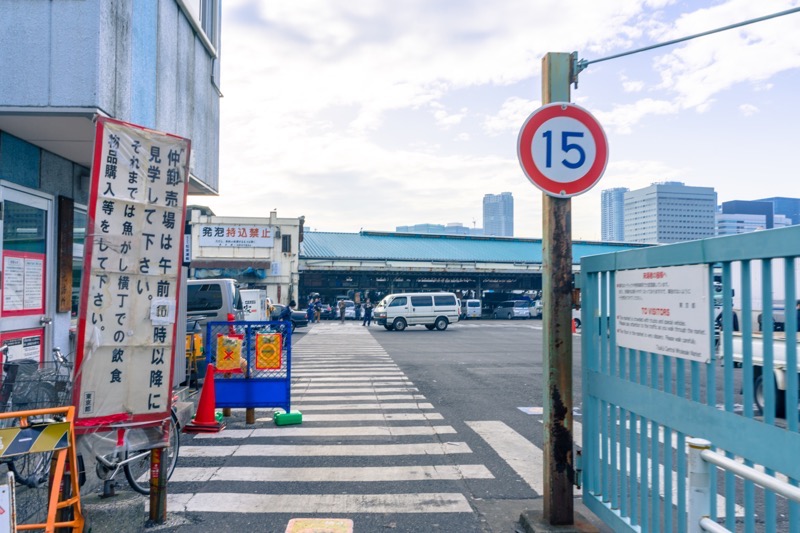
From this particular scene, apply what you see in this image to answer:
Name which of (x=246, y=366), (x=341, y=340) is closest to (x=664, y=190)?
(x=341, y=340)

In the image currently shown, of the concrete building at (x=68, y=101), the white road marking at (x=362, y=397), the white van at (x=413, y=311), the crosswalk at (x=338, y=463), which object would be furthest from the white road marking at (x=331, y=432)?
the white van at (x=413, y=311)

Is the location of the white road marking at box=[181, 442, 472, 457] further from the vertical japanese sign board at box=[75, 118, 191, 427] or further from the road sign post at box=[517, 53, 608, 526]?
the road sign post at box=[517, 53, 608, 526]

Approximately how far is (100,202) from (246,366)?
477 centimetres

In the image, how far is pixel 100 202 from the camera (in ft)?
16.1

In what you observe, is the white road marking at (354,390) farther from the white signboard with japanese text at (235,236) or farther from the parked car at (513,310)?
the parked car at (513,310)

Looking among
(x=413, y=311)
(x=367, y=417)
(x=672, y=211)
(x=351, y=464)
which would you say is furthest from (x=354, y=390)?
(x=672, y=211)

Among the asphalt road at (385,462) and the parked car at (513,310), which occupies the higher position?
the parked car at (513,310)

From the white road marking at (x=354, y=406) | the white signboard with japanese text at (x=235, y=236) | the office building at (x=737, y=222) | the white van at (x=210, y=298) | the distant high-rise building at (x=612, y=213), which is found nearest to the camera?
the white road marking at (x=354, y=406)

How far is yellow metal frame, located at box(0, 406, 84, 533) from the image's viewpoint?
→ 13.3 ft

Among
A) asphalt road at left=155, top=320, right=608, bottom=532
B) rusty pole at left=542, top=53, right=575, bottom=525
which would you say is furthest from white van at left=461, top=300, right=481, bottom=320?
rusty pole at left=542, top=53, right=575, bottom=525

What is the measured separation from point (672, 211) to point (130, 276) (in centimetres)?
4104

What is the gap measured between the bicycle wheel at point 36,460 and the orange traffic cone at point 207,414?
11.7 ft

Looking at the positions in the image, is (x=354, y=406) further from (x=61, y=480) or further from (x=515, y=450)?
(x=61, y=480)

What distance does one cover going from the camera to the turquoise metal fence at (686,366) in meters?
2.99
